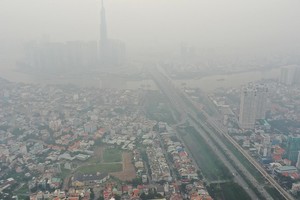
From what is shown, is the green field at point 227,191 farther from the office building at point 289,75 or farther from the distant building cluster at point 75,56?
the distant building cluster at point 75,56

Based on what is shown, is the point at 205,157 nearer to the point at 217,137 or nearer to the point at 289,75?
the point at 217,137

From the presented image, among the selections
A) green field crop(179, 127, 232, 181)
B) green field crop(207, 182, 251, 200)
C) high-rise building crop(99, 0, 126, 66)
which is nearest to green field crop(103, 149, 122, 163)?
green field crop(179, 127, 232, 181)

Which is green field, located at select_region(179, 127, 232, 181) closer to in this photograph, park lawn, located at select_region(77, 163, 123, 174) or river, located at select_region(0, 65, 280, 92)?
park lawn, located at select_region(77, 163, 123, 174)

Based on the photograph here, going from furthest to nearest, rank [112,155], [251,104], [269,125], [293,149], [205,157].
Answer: [251,104] < [269,125] < [112,155] < [205,157] < [293,149]

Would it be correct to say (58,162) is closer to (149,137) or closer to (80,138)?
(80,138)

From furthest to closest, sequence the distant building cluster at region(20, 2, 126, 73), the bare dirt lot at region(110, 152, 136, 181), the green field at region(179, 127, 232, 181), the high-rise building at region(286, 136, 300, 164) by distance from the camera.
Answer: the distant building cluster at region(20, 2, 126, 73), the high-rise building at region(286, 136, 300, 164), the green field at region(179, 127, 232, 181), the bare dirt lot at region(110, 152, 136, 181)

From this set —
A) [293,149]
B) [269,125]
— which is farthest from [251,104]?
[293,149]
